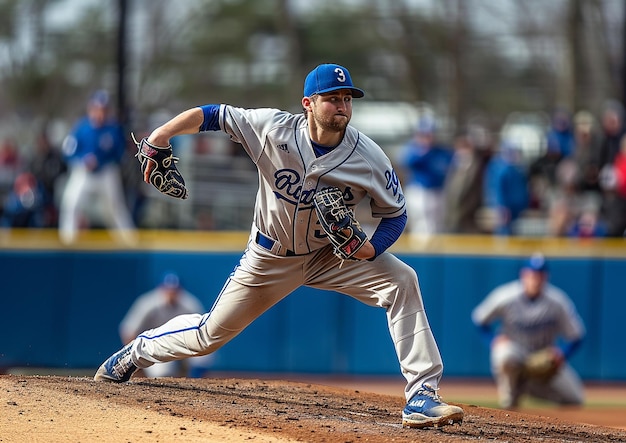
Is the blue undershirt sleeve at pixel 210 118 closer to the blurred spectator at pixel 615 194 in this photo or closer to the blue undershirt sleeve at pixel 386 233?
the blue undershirt sleeve at pixel 386 233

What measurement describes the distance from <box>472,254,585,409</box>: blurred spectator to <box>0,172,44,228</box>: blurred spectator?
6.19 meters

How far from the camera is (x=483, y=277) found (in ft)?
42.8

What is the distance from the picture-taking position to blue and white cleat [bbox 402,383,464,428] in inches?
231

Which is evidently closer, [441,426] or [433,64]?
[441,426]

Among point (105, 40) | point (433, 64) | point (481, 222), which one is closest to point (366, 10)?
point (433, 64)

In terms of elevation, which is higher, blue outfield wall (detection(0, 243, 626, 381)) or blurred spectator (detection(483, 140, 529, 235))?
blurred spectator (detection(483, 140, 529, 235))

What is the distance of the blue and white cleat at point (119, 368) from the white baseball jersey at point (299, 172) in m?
1.31

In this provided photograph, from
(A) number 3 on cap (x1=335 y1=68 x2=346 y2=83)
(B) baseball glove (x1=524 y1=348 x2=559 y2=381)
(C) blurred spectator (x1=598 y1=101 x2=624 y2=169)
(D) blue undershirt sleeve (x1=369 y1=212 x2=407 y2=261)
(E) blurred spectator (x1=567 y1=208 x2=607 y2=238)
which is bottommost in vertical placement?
(B) baseball glove (x1=524 y1=348 x2=559 y2=381)

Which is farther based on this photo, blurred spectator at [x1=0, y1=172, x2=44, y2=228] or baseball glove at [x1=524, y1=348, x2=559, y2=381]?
blurred spectator at [x1=0, y1=172, x2=44, y2=228]

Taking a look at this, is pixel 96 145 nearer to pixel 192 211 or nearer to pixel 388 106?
pixel 192 211

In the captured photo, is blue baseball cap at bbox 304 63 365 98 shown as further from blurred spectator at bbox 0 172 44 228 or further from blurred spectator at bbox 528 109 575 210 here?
blurred spectator at bbox 0 172 44 228

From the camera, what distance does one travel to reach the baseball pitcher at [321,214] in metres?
5.79

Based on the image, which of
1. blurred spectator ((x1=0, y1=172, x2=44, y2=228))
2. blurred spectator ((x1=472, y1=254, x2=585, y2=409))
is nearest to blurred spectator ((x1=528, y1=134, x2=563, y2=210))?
blurred spectator ((x1=472, y1=254, x2=585, y2=409))

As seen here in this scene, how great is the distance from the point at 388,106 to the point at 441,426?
1219 cm
